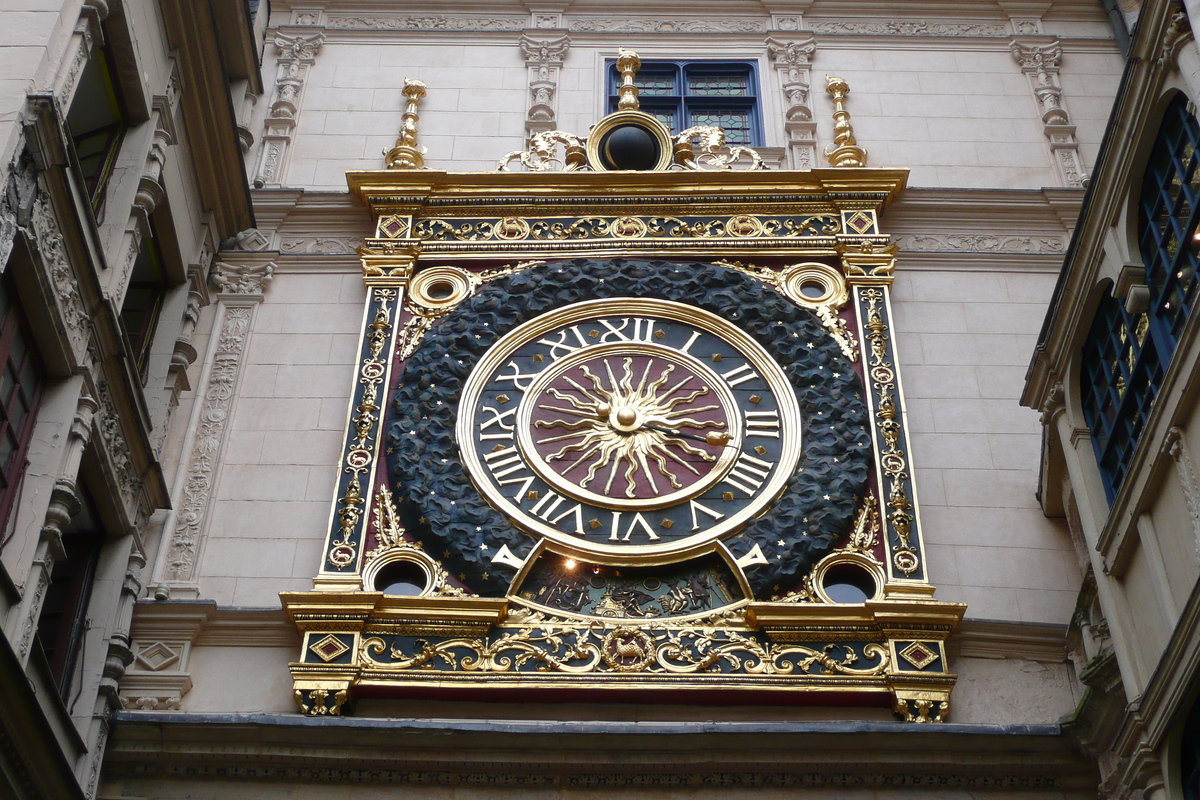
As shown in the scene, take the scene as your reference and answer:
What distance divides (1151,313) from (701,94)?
6.03m

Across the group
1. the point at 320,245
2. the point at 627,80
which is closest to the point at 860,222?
the point at 627,80

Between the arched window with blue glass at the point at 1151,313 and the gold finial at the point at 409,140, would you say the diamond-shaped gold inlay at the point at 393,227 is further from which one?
the arched window with blue glass at the point at 1151,313

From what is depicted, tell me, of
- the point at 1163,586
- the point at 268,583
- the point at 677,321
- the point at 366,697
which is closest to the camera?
the point at 1163,586

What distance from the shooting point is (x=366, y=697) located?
827 cm

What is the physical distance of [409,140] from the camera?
440 inches

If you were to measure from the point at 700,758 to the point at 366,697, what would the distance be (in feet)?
6.19

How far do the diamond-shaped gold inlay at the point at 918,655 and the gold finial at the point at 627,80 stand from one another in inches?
187

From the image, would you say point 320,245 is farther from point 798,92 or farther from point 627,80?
point 798,92

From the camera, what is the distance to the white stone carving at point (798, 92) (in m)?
11.6

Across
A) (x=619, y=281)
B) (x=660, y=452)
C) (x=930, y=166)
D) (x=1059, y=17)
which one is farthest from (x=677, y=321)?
(x=1059, y=17)

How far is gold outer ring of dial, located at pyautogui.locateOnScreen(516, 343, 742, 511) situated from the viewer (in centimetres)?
908

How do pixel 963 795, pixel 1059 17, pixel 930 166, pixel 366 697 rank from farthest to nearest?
pixel 1059 17 → pixel 930 166 → pixel 366 697 → pixel 963 795

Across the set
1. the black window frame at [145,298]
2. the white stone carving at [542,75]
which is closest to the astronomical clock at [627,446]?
the white stone carving at [542,75]

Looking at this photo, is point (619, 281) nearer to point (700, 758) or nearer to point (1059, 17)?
point (700, 758)
